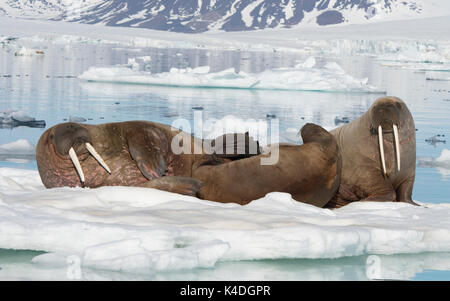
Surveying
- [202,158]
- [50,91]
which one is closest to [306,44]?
[50,91]

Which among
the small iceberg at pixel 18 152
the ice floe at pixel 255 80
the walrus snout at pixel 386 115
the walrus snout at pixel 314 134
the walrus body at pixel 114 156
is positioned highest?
the walrus snout at pixel 386 115

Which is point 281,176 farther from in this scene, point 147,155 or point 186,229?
point 186,229

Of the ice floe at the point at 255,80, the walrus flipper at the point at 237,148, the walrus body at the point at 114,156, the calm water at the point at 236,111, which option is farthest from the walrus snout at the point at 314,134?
the ice floe at the point at 255,80

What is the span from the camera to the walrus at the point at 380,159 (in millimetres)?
5574

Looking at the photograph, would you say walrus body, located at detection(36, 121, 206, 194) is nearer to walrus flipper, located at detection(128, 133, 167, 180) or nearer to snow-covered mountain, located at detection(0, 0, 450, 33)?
walrus flipper, located at detection(128, 133, 167, 180)

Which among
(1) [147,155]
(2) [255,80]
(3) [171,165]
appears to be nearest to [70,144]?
(1) [147,155]

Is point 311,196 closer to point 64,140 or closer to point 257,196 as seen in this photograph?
point 257,196

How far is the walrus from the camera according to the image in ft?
18.3

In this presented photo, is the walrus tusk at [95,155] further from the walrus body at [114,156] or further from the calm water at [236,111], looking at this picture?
the calm water at [236,111]

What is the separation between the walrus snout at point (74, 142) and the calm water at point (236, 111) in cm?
139

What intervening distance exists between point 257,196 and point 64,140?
1.36m

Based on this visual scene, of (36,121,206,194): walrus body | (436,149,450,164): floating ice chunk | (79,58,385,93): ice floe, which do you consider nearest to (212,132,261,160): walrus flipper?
(36,121,206,194): walrus body

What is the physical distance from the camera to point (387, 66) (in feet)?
140

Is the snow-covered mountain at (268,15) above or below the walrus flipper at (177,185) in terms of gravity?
below
